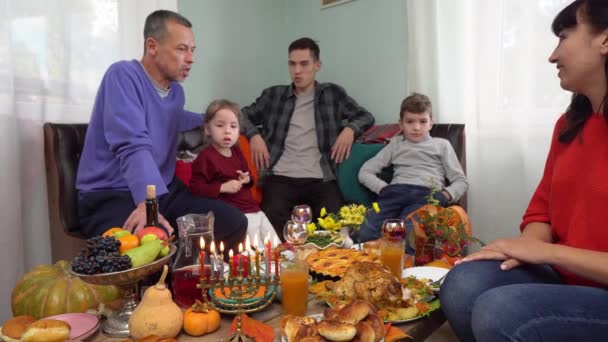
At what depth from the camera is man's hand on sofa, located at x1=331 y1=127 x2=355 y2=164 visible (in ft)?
8.48

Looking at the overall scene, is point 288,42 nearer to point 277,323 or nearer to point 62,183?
point 62,183

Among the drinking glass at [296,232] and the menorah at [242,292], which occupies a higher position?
the drinking glass at [296,232]

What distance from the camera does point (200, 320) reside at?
3.24 feet

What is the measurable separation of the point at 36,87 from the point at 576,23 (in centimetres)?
222

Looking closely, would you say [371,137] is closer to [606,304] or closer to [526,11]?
[526,11]

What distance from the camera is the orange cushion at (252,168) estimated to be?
2602mm

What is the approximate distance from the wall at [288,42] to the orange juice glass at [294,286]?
6.72ft

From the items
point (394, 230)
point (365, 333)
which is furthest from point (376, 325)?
point (394, 230)

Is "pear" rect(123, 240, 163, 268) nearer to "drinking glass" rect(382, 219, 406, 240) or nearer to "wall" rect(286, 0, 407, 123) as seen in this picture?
"drinking glass" rect(382, 219, 406, 240)

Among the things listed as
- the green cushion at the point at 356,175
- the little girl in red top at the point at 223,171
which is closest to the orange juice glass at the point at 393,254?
the little girl in red top at the point at 223,171

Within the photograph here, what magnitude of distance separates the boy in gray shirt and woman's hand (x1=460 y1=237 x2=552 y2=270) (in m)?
1.09

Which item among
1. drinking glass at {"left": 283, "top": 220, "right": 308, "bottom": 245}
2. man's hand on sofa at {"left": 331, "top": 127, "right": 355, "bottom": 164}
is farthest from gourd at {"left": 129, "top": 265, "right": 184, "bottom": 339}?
man's hand on sofa at {"left": 331, "top": 127, "right": 355, "bottom": 164}

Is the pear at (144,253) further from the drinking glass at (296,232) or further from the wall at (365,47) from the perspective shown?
the wall at (365,47)

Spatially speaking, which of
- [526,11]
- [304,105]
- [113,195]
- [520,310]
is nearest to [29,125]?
[113,195]
